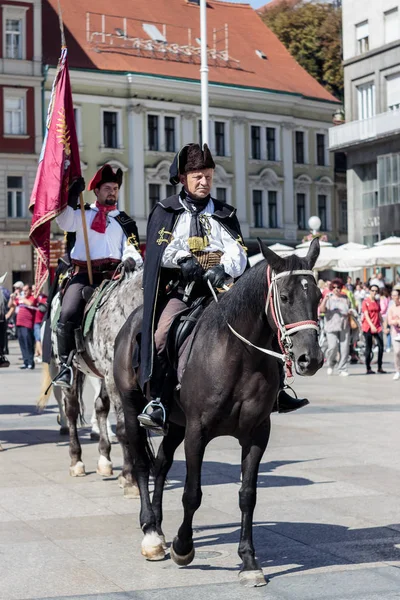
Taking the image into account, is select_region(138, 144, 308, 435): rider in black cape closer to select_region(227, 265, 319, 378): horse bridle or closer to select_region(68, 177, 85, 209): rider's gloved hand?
select_region(227, 265, 319, 378): horse bridle

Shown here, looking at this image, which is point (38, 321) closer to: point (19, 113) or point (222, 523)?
point (222, 523)

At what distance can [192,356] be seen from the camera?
6941 millimetres

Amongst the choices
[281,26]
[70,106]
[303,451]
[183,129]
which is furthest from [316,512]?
[281,26]

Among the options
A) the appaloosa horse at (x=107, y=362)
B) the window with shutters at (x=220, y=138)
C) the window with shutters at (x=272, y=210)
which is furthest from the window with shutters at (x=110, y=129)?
the appaloosa horse at (x=107, y=362)

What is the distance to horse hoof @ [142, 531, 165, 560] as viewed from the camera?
7070 millimetres

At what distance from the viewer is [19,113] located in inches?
2112

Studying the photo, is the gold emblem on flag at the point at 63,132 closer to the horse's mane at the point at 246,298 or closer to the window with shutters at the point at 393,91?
the horse's mane at the point at 246,298

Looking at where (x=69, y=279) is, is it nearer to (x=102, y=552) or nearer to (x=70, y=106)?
(x=70, y=106)

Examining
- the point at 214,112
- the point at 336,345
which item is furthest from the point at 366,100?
the point at 336,345

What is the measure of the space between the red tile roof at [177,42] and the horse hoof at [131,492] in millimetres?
47742

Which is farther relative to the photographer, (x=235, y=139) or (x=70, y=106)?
(x=235, y=139)

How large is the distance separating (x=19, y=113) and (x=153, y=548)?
48451 millimetres

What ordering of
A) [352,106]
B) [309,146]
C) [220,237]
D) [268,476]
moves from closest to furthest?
[220,237]
[268,476]
[352,106]
[309,146]

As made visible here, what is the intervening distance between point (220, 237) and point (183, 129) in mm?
52447
